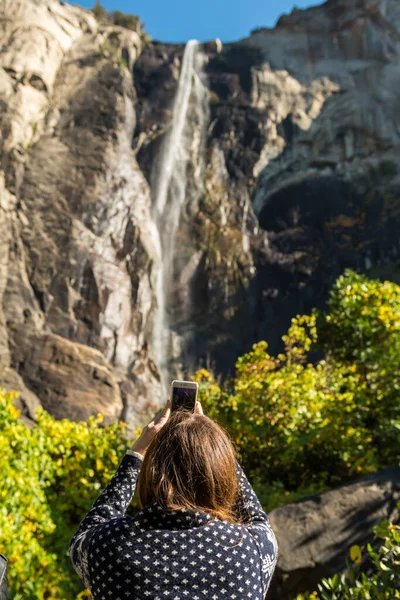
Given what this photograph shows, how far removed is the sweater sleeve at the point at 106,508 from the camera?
60.1 inches

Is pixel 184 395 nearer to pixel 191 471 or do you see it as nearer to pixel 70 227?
pixel 191 471

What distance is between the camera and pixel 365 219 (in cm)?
2517

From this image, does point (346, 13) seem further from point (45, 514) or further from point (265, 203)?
point (45, 514)

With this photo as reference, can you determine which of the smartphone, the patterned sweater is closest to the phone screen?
the smartphone

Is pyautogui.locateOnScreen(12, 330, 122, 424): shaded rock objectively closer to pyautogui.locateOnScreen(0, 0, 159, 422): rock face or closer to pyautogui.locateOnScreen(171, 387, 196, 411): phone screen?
pyautogui.locateOnScreen(0, 0, 159, 422): rock face

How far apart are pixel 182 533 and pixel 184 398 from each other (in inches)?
18.4

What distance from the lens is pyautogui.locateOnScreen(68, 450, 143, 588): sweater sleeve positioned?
5.01 ft

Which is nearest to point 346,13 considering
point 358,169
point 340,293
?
point 358,169

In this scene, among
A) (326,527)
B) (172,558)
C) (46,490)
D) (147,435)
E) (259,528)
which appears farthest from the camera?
(46,490)

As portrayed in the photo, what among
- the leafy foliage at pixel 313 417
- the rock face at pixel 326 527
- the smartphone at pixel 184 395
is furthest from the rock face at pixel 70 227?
the smartphone at pixel 184 395

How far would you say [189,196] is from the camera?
2305cm

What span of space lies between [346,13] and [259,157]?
384 inches

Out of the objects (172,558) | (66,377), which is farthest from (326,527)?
(66,377)

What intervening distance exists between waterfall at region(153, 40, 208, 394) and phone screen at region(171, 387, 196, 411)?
17.5 m
